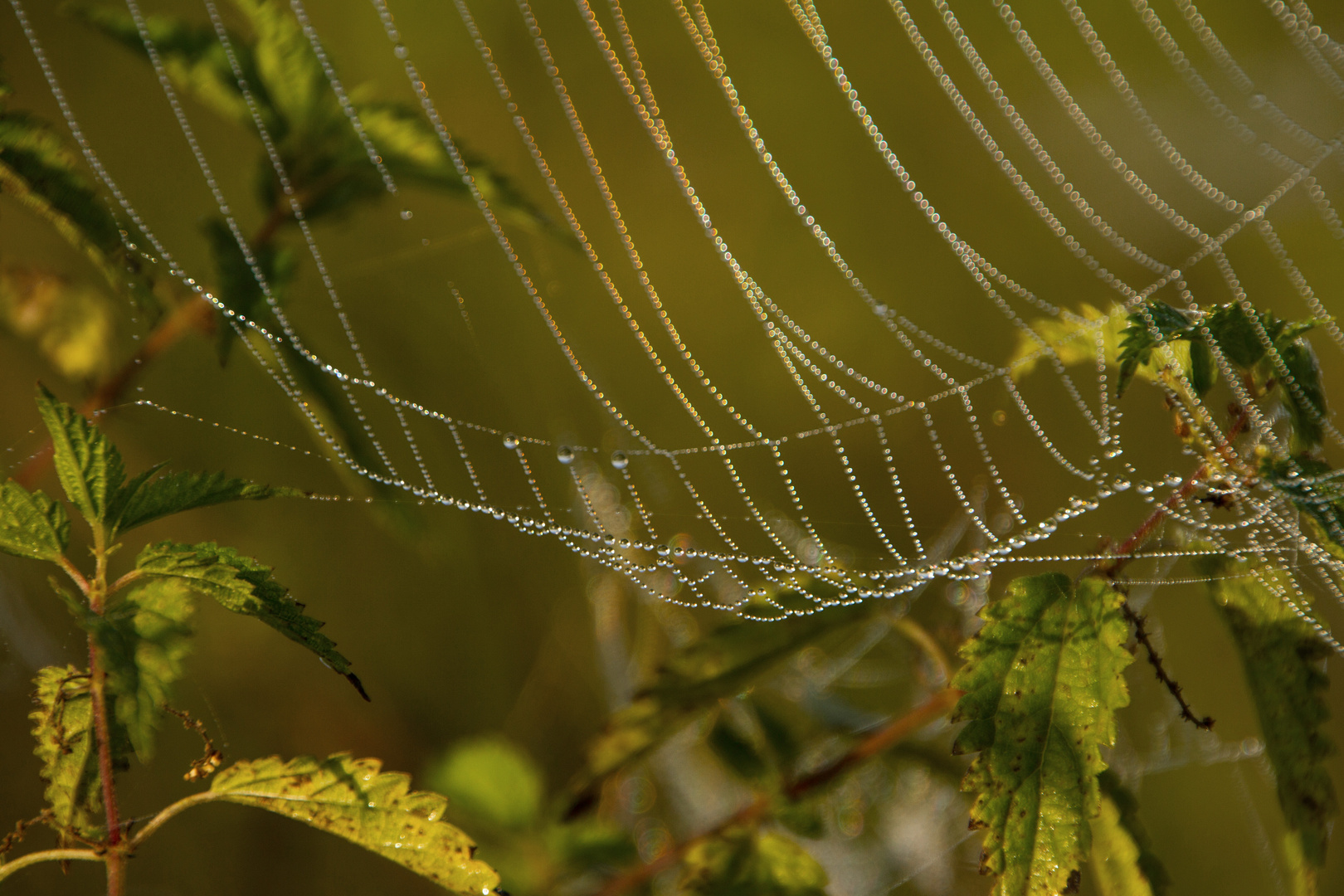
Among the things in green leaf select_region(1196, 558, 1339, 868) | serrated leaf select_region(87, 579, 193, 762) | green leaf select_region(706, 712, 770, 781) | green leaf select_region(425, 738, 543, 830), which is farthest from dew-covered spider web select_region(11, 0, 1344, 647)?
serrated leaf select_region(87, 579, 193, 762)

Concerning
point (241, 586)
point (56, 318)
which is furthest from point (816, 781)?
point (56, 318)

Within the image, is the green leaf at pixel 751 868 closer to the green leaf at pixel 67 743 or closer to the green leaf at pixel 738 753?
the green leaf at pixel 738 753

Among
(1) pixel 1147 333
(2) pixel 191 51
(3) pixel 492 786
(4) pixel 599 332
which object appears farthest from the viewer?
(4) pixel 599 332

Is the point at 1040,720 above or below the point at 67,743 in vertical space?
below

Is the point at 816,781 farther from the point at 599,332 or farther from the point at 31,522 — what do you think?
the point at 599,332

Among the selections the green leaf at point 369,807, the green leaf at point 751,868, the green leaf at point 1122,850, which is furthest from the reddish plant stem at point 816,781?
the green leaf at point 369,807

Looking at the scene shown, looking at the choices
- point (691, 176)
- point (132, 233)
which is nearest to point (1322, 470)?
point (132, 233)

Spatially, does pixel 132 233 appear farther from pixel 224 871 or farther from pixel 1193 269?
pixel 1193 269
